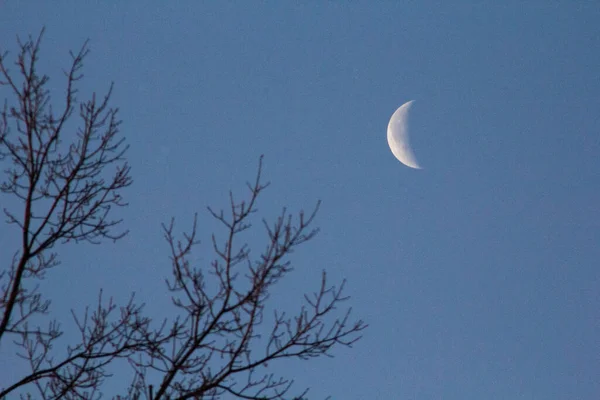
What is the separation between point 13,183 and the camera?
19.3ft

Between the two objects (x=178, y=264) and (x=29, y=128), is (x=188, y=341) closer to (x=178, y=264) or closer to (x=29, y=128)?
(x=178, y=264)

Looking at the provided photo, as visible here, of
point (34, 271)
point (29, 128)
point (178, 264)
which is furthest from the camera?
point (34, 271)

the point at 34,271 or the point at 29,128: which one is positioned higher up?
the point at 29,128

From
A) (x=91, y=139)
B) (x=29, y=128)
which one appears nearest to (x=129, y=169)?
(x=91, y=139)

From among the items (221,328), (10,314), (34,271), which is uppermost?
(34,271)

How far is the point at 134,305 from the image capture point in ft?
19.3

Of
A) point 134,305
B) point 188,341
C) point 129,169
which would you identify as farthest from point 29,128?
point 188,341

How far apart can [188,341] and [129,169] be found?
1.73m

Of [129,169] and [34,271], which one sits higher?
[129,169]

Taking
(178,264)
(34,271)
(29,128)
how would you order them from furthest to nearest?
1. (34,271)
2. (29,128)
3. (178,264)

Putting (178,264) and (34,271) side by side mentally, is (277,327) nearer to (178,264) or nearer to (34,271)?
(178,264)

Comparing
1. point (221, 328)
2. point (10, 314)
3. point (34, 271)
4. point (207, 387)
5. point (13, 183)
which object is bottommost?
point (207, 387)

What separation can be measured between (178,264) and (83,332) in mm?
1408

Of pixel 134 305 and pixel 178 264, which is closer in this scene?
pixel 178 264
